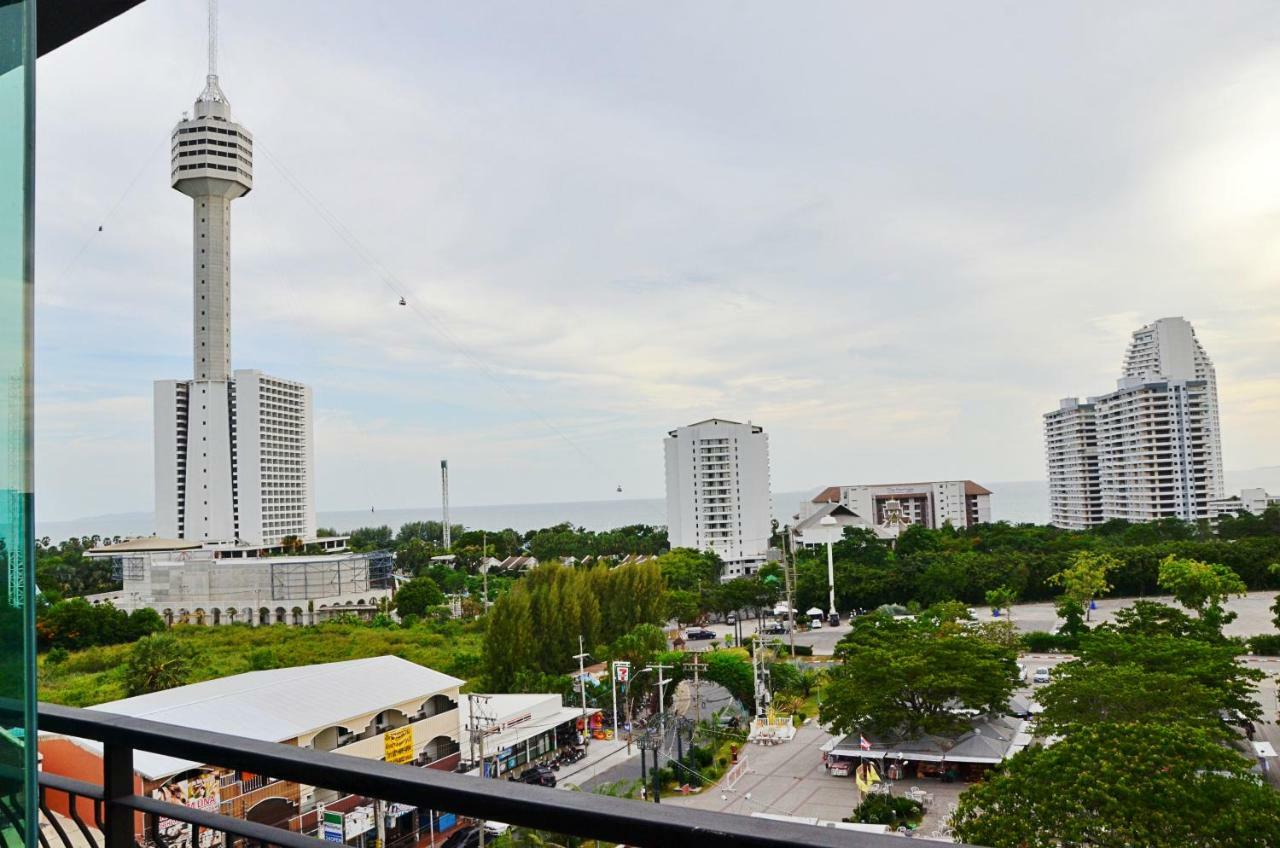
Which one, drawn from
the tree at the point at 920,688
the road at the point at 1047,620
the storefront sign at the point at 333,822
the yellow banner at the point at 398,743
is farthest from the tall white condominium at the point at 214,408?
the tree at the point at 920,688

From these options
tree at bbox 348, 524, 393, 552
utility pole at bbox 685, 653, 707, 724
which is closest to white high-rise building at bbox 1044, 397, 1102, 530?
utility pole at bbox 685, 653, 707, 724

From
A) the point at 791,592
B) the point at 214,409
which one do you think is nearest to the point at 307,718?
the point at 791,592

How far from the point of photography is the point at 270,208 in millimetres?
29984

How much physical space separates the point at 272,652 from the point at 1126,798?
12716mm

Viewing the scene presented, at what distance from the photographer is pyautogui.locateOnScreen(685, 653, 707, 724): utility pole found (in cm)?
1158

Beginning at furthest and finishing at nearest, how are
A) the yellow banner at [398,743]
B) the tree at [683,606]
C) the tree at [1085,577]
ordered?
the tree at [683,606], the tree at [1085,577], the yellow banner at [398,743]

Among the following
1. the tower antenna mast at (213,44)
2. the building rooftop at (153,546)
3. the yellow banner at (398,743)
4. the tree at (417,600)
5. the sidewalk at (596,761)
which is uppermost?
the tower antenna mast at (213,44)

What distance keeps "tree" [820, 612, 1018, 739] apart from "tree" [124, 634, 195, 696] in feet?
27.6

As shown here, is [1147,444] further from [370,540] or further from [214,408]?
[214,408]

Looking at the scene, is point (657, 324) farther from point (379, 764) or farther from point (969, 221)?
point (379, 764)

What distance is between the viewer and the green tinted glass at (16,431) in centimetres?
45

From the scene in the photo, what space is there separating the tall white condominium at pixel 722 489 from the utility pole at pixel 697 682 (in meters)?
17.1

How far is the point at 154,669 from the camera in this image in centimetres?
1059

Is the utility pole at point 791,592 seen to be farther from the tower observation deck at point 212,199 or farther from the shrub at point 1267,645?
the tower observation deck at point 212,199
